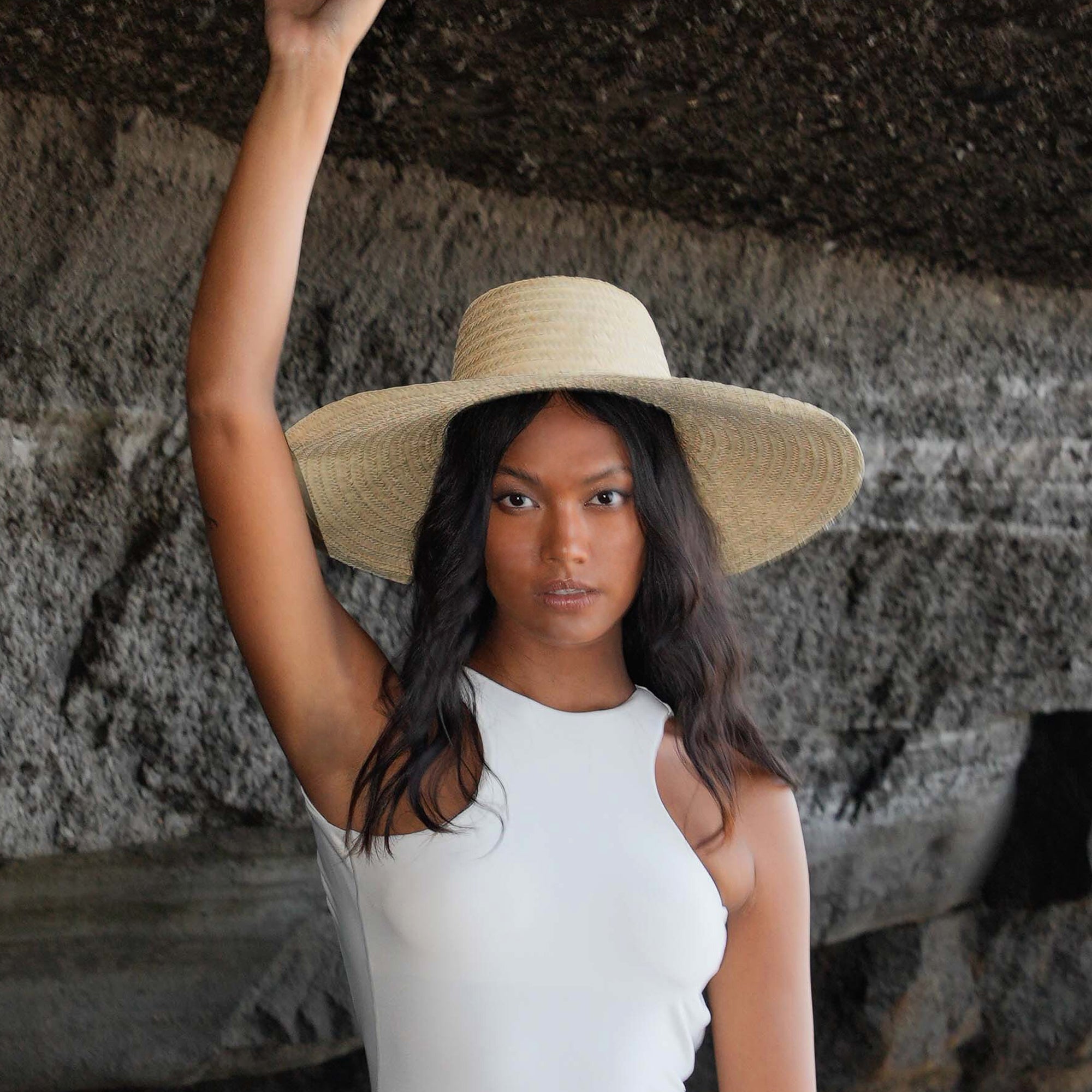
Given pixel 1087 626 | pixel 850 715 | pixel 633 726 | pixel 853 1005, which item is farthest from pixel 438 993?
pixel 1087 626

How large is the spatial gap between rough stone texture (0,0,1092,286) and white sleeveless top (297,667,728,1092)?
769mm

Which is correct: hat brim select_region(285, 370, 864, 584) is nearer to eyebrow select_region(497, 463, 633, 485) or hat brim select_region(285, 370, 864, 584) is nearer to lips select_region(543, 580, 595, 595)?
eyebrow select_region(497, 463, 633, 485)

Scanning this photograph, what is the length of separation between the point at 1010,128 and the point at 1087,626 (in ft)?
2.76

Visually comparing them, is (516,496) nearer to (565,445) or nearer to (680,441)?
(565,445)

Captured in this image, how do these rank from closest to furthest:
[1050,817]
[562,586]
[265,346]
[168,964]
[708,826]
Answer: [265,346] → [562,586] → [708,826] → [168,964] → [1050,817]

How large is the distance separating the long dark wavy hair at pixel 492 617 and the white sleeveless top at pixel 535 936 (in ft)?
0.13

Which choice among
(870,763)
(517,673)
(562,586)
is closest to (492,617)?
(517,673)

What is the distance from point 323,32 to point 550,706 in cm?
66

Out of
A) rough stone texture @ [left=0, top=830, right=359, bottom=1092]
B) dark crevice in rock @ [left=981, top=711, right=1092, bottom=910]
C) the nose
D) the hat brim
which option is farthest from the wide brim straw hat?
dark crevice in rock @ [left=981, top=711, right=1092, bottom=910]

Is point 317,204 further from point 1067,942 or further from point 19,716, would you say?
point 1067,942

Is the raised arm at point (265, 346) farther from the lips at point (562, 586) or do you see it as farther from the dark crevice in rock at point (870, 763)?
the dark crevice in rock at point (870, 763)

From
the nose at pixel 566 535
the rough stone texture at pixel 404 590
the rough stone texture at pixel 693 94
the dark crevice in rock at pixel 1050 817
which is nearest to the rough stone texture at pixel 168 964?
the rough stone texture at pixel 404 590

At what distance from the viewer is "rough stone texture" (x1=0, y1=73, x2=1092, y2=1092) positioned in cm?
151

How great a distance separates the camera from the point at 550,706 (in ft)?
4.12
